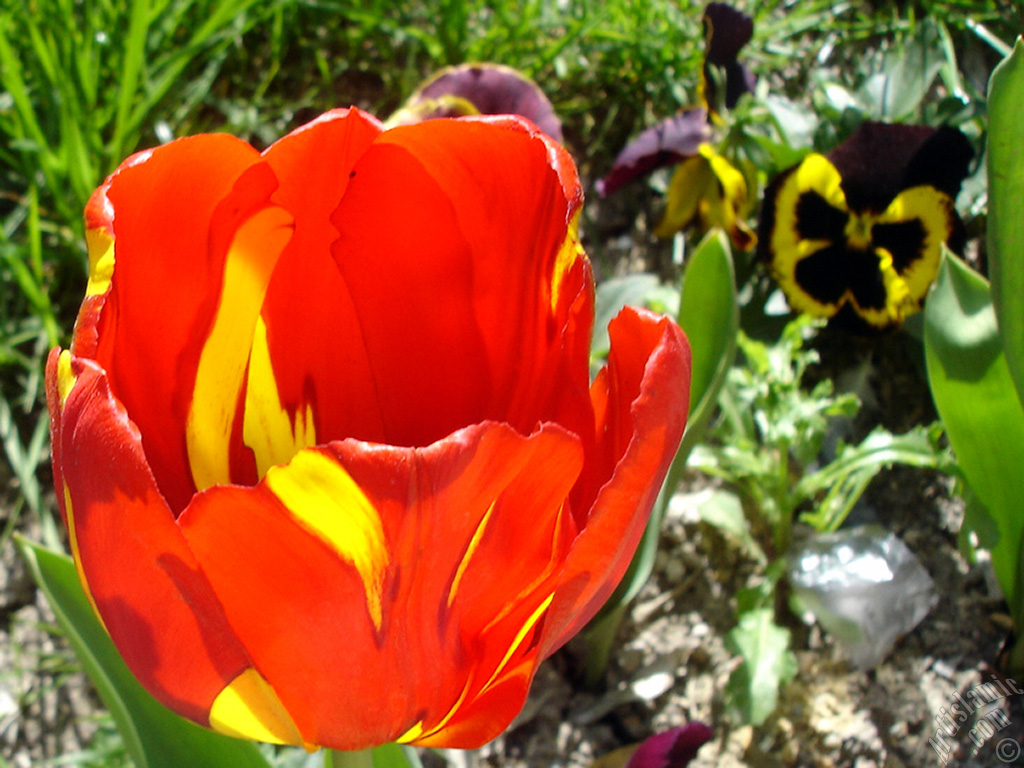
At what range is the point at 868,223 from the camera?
1.47 metres

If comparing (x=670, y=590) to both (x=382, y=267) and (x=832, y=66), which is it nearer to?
(x=382, y=267)

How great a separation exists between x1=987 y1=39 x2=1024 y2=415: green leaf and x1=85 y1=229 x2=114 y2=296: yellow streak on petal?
687mm

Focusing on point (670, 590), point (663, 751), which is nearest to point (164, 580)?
point (663, 751)

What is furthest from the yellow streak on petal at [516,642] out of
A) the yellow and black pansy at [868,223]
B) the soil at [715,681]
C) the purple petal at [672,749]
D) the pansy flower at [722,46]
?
the pansy flower at [722,46]

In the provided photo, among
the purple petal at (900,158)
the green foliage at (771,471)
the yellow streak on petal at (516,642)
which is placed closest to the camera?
the yellow streak on petal at (516,642)

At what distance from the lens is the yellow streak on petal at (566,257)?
649mm

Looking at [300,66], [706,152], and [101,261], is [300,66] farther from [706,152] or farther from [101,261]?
[101,261]

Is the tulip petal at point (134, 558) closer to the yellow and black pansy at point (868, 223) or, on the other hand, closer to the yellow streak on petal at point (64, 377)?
the yellow streak on petal at point (64, 377)

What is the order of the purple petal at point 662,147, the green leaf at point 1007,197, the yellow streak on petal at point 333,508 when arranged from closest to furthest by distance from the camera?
the yellow streak on petal at point 333,508, the green leaf at point 1007,197, the purple petal at point 662,147

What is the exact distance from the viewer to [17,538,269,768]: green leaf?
0.78 meters

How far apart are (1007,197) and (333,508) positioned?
26.9 inches

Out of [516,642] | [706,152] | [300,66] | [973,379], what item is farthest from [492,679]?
[300,66]

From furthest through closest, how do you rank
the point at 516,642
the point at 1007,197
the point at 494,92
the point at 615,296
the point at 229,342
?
the point at 494,92
the point at 615,296
the point at 1007,197
the point at 229,342
the point at 516,642

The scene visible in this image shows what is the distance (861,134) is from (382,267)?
898mm
